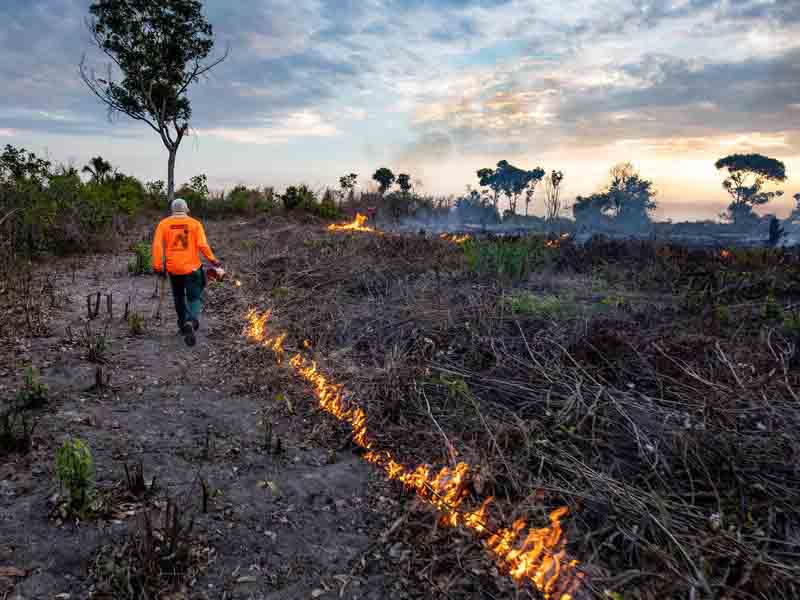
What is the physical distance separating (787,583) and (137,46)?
1103 inches

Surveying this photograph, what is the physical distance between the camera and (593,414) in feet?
12.5

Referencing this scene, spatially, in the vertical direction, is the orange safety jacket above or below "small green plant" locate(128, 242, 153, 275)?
above

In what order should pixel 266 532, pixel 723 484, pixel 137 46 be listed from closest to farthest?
pixel 266 532 < pixel 723 484 < pixel 137 46

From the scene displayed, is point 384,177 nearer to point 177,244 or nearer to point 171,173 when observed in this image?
point 171,173

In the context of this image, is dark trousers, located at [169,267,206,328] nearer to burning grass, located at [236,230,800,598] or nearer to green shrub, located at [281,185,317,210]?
burning grass, located at [236,230,800,598]

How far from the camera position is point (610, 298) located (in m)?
7.84

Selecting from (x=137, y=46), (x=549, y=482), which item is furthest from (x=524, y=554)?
(x=137, y=46)

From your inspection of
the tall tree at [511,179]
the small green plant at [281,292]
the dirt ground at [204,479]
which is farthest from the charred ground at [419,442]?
the tall tree at [511,179]

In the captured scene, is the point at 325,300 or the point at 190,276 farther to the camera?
the point at 325,300

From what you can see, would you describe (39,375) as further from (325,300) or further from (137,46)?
(137,46)

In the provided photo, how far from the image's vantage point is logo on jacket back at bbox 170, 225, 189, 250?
6.09m

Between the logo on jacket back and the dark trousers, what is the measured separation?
360mm

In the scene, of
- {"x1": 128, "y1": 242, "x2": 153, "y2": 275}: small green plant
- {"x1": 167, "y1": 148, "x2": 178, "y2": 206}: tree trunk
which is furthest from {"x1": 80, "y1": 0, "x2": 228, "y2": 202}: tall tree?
{"x1": 128, "y1": 242, "x2": 153, "y2": 275}: small green plant

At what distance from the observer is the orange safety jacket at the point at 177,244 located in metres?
6.05
